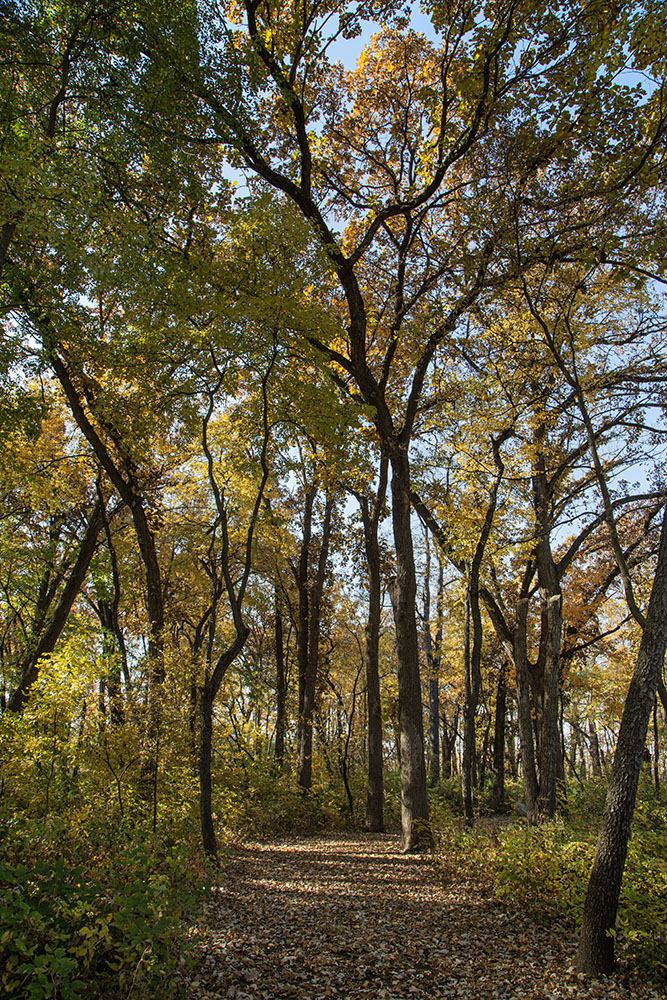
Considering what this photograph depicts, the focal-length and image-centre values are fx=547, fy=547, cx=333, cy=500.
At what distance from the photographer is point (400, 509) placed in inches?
367

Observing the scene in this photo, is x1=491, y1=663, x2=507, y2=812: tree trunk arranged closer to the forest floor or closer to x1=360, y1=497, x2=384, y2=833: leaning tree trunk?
x1=360, y1=497, x2=384, y2=833: leaning tree trunk

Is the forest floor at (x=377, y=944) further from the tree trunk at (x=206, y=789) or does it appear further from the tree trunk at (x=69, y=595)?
the tree trunk at (x=69, y=595)

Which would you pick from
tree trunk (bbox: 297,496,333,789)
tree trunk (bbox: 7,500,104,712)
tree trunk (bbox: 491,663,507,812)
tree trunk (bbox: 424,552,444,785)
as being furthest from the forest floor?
tree trunk (bbox: 424,552,444,785)

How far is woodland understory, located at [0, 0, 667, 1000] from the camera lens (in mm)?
4027

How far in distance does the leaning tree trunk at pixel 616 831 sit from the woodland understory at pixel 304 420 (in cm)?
3

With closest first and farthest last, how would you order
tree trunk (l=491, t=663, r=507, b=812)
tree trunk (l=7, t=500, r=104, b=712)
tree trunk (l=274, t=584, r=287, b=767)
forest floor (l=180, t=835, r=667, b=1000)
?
forest floor (l=180, t=835, r=667, b=1000) < tree trunk (l=7, t=500, r=104, b=712) < tree trunk (l=274, t=584, r=287, b=767) < tree trunk (l=491, t=663, r=507, b=812)

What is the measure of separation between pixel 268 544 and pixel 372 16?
30.9 feet

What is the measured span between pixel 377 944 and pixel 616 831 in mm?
2298

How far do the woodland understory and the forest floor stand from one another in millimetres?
45

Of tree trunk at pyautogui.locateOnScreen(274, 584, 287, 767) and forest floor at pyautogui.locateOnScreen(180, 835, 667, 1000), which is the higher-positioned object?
tree trunk at pyautogui.locateOnScreen(274, 584, 287, 767)

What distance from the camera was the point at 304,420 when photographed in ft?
23.3

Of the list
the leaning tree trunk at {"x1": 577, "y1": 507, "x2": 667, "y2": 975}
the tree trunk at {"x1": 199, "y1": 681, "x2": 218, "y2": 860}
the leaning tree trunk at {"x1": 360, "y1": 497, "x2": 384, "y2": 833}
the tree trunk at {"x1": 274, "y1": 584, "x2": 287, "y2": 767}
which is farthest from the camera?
the tree trunk at {"x1": 274, "y1": 584, "x2": 287, "y2": 767}

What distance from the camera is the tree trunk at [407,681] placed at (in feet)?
26.8

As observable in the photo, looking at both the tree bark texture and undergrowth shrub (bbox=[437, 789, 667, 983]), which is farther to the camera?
the tree bark texture
